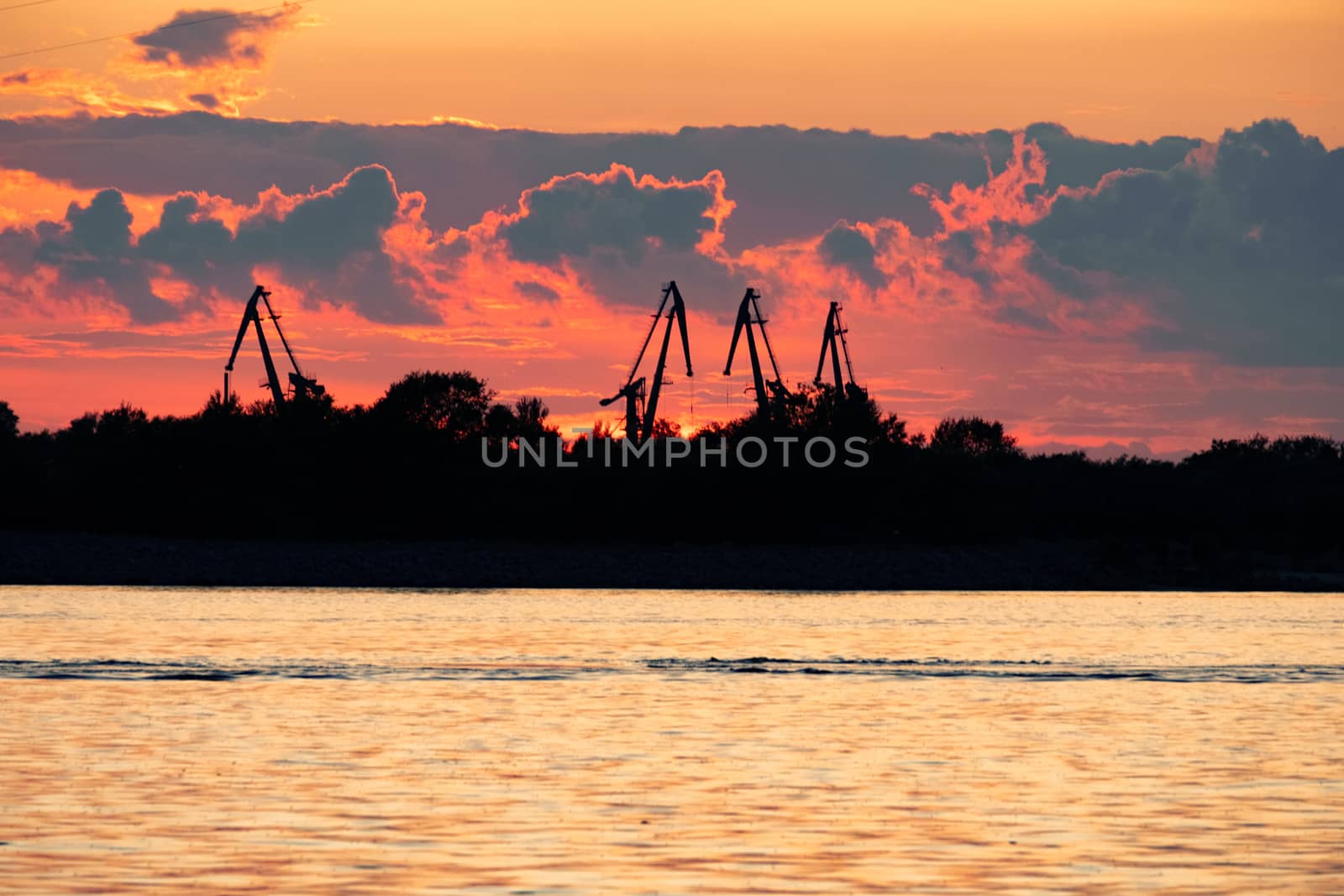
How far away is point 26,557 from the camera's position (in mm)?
92562

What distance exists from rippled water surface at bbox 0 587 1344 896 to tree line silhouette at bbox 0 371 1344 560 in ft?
197

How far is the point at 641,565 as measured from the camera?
10019 cm

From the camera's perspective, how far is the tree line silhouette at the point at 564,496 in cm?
10762

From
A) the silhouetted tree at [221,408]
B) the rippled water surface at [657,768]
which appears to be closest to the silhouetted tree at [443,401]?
the silhouetted tree at [221,408]

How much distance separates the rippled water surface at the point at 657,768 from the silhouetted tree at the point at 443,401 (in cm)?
8329

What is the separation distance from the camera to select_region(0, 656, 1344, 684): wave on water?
35938 millimetres

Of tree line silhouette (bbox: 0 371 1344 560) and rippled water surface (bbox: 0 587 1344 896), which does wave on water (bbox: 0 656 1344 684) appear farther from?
tree line silhouette (bbox: 0 371 1344 560)

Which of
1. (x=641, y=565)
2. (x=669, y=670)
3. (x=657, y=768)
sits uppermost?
(x=641, y=565)

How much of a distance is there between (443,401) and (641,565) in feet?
124

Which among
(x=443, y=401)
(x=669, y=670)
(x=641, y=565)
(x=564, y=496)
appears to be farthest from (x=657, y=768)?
(x=443, y=401)

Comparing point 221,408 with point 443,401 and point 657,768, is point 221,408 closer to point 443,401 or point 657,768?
point 443,401

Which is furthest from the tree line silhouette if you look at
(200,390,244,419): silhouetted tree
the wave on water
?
the wave on water

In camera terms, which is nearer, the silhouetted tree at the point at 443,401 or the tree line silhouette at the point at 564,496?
the tree line silhouette at the point at 564,496

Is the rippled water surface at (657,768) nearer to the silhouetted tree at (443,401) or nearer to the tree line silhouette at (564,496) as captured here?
the tree line silhouette at (564,496)
